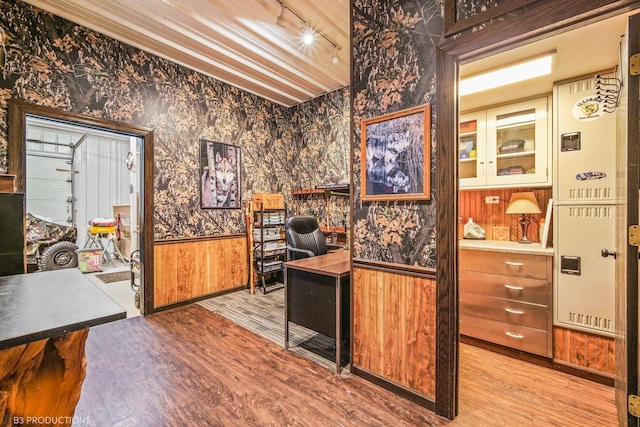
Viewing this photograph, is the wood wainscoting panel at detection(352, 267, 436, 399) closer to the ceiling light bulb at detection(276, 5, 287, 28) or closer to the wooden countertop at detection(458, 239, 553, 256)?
the wooden countertop at detection(458, 239, 553, 256)

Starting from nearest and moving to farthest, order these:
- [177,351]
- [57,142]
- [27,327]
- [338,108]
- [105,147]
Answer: [27,327] → [177,351] → [338,108] → [57,142] → [105,147]

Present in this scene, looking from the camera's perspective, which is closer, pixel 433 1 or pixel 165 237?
pixel 433 1

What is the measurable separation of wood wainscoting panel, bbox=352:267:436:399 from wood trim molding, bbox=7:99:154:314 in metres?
2.79

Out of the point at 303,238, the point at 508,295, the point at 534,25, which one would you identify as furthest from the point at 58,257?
the point at 534,25

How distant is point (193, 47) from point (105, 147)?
18.4 ft

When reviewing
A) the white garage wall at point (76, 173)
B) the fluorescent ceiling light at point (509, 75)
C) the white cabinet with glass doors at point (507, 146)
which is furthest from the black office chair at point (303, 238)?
the white garage wall at point (76, 173)

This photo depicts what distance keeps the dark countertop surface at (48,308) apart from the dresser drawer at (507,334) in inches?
113

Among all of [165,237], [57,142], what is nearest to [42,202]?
[57,142]

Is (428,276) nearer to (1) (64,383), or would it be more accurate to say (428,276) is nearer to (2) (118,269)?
(1) (64,383)

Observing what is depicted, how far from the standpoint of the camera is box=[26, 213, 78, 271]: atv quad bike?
14.7ft

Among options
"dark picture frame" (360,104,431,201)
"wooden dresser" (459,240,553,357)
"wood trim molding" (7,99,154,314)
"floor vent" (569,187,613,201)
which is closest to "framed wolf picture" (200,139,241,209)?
"wood trim molding" (7,99,154,314)

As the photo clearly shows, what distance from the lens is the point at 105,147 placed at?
7.07 metres

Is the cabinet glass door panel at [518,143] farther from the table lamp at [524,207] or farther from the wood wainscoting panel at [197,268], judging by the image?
the wood wainscoting panel at [197,268]

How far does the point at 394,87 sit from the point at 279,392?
2.37 meters
